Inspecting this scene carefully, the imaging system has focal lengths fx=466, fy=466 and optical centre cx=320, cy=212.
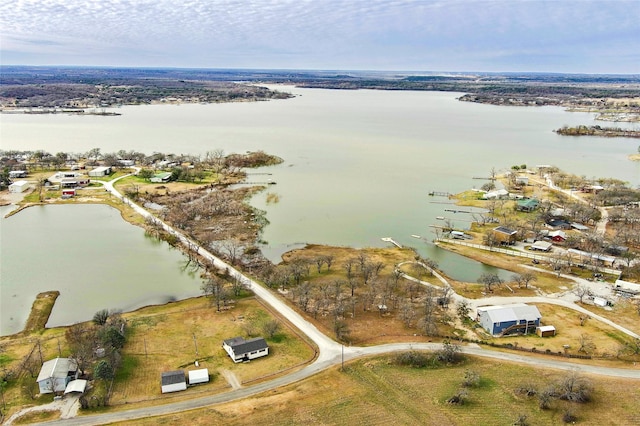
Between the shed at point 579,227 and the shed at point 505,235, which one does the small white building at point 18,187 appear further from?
the shed at point 579,227

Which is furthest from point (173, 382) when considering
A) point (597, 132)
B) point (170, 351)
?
point (597, 132)

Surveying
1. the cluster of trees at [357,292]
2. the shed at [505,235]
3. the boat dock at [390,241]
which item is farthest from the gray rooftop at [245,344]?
the shed at [505,235]

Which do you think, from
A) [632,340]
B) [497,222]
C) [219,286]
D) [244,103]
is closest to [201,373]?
[219,286]

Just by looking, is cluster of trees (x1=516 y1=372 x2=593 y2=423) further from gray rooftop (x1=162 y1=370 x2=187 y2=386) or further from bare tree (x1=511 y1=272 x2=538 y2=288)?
gray rooftop (x1=162 y1=370 x2=187 y2=386)

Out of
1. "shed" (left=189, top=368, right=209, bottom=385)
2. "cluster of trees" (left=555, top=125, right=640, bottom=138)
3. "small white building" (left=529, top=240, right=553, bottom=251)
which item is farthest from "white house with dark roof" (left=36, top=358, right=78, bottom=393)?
"cluster of trees" (left=555, top=125, right=640, bottom=138)

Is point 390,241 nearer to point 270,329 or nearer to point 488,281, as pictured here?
point 488,281

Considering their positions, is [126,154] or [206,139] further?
[206,139]

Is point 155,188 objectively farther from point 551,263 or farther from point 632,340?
point 632,340
